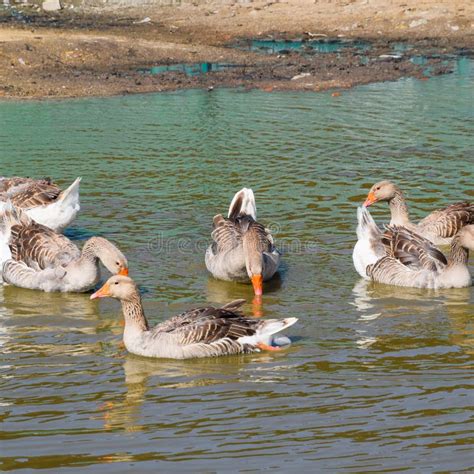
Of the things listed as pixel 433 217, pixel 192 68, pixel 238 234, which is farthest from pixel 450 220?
pixel 192 68

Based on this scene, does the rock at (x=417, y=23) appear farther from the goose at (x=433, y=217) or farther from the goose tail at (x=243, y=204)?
the goose tail at (x=243, y=204)

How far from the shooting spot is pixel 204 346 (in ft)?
37.5

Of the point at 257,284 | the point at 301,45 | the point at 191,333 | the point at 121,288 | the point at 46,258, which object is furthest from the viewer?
the point at 301,45

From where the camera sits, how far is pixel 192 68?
3158 cm

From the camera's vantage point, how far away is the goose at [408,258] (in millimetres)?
13984

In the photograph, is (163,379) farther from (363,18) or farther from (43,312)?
(363,18)

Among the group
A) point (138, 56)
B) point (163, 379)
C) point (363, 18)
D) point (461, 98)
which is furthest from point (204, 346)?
point (363, 18)

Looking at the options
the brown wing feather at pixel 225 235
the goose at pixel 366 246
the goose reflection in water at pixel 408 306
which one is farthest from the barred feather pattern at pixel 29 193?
the goose reflection in water at pixel 408 306

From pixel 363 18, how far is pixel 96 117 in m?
16.2

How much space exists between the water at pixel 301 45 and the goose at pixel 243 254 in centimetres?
1989

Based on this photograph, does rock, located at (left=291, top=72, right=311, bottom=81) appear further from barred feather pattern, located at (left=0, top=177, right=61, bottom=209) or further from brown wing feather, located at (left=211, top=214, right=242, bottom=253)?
brown wing feather, located at (left=211, top=214, right=242, bottom=253)

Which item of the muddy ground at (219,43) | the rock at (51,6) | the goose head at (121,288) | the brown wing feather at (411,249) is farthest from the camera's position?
the rock at (51,6)

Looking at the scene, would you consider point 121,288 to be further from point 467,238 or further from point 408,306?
point 467,238

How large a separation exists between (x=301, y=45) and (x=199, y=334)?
25.3 meters
